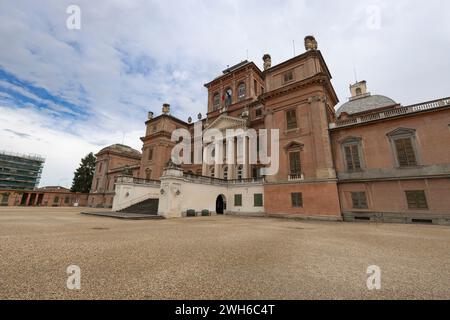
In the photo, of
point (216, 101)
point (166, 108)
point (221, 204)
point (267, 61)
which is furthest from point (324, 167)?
point (166, 108)

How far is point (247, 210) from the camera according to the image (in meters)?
22.3

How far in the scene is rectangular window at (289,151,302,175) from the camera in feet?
63.9

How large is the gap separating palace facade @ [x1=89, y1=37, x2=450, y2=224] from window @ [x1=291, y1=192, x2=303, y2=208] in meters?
0.10

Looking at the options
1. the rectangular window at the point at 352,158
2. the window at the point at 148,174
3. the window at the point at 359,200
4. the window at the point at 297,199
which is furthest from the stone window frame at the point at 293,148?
the window at the point at 148,174

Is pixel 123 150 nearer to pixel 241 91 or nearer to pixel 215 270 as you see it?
pixel 241 91

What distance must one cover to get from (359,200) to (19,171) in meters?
134

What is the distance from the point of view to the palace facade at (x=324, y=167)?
14922 millimetres

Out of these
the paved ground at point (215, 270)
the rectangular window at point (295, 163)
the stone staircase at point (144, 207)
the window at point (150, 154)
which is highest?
the window at point (150, 154)

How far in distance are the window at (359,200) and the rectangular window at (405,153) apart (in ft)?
12.9

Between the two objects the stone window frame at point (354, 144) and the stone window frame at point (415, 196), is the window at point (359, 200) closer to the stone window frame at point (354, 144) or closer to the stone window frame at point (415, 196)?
the stone window frame at point (354, 144)

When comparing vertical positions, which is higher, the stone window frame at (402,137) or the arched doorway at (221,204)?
the stone window frame at (402,137)

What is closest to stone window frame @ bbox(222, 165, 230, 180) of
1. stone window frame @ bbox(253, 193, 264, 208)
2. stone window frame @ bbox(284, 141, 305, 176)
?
stone window frame @ bbox(253, 193, 264, 208)

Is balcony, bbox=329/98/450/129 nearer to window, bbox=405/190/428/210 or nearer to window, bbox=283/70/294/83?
window, bbox=405/190/428/210
